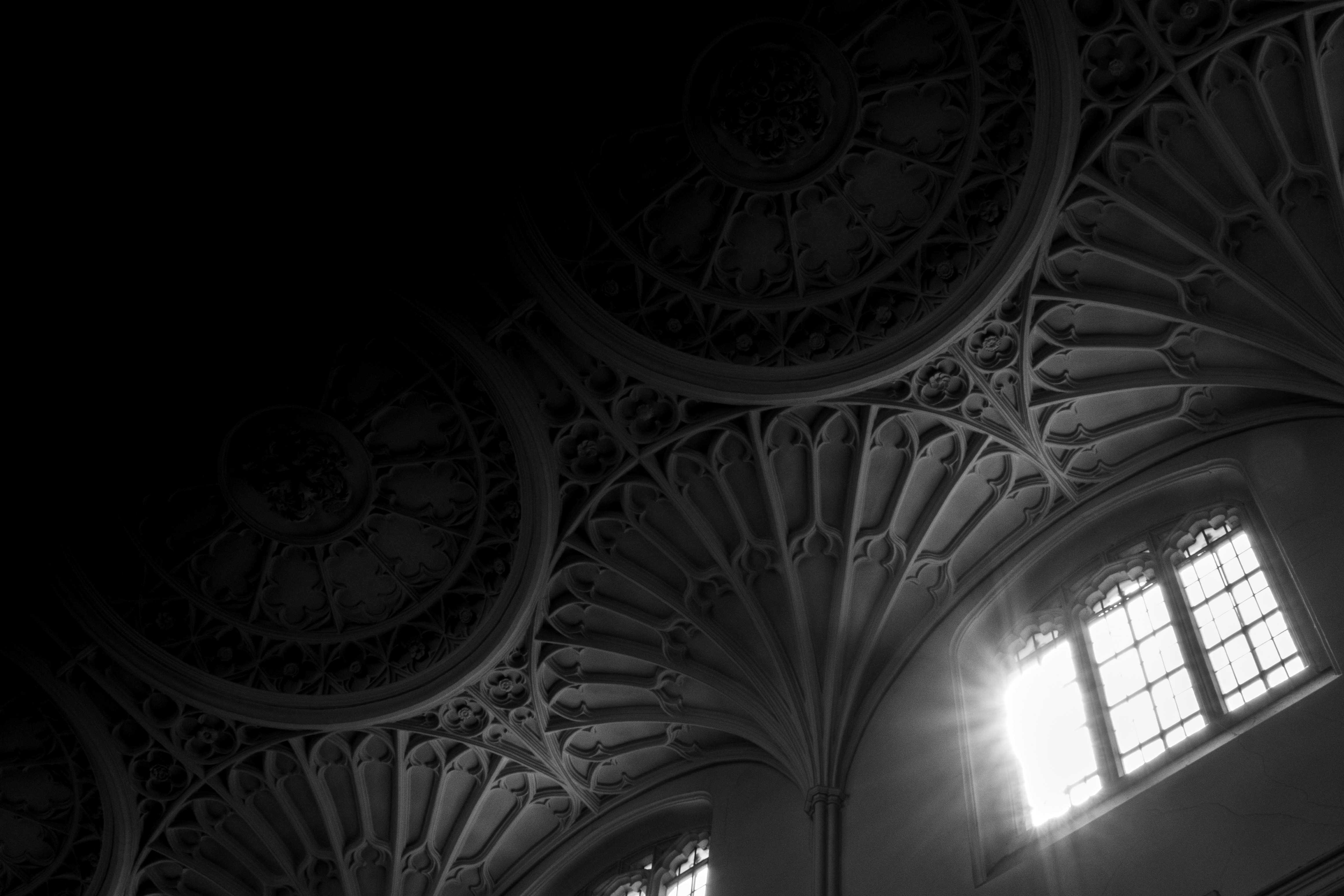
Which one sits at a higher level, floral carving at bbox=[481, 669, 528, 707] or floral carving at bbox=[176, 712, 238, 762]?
floral carving at bbox=[481, 669, 528, 707]

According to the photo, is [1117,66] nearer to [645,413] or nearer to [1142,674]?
[1142,674]

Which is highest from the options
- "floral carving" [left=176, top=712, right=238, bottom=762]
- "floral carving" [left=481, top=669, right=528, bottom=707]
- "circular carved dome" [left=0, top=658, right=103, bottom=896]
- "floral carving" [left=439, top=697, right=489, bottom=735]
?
"floral carving" [left=481, top=669, right=528, bottom=707]

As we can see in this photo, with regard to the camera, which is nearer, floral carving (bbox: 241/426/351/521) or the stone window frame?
the stone window frame

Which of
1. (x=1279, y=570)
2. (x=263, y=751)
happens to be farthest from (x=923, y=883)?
(x=263, y=751)

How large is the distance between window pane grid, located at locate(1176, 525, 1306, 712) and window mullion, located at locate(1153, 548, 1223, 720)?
0.06 m

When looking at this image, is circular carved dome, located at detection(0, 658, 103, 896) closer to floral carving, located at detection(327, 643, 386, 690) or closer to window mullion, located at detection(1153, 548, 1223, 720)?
floral carving, located at detection(327, 643, 386, 690)

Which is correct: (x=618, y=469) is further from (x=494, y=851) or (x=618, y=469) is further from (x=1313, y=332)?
(x=1313, y=332)

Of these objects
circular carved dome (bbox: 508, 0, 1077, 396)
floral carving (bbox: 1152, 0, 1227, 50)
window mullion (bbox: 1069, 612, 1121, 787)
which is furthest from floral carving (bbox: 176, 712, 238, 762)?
floral carving (bbox: 1152, 0, 1227, 50)

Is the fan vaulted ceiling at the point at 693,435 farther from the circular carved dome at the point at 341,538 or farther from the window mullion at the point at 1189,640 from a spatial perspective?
the window mullion at the point at 1189,640

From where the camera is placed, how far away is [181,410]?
1830 centimetres

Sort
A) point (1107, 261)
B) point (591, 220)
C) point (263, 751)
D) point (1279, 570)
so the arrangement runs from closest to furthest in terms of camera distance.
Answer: point (1279, 570), point (1107, 261), point (591, 220), point (263, 751)

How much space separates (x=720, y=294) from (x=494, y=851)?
9.40 meters

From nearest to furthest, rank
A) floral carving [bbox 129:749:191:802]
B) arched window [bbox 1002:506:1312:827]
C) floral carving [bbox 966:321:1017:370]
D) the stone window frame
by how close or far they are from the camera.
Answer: the stone window frame
arched window [bbox 1002:506:1312:827]
floral carving [bbox 966:321:1017:370]
floral carving [bbox 129:749:191:802]

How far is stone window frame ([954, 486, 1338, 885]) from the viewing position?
13031 millimetres
